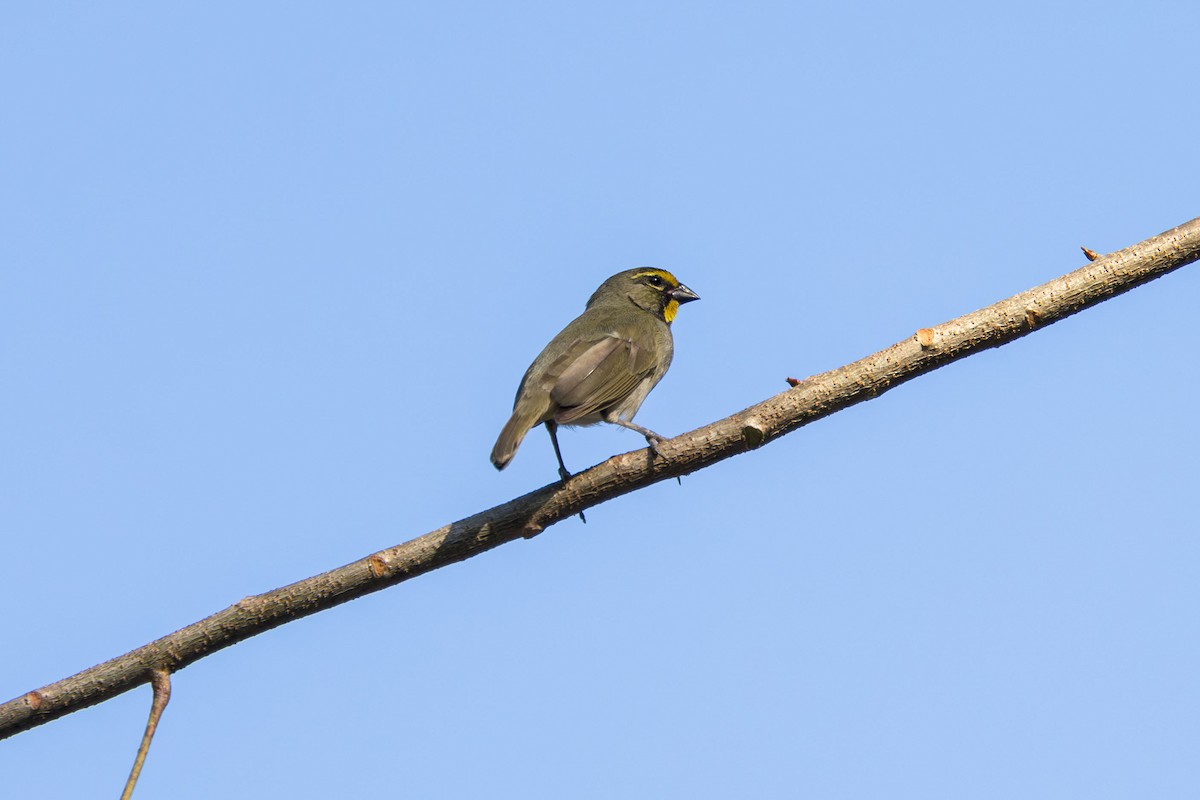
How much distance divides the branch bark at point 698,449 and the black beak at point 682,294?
17.7 ft

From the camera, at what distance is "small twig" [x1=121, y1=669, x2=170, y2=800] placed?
4.22 m

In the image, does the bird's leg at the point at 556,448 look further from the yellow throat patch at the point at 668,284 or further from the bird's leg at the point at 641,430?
the yellow throat patch at the point at 668,284

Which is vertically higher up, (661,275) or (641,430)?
(661,275)

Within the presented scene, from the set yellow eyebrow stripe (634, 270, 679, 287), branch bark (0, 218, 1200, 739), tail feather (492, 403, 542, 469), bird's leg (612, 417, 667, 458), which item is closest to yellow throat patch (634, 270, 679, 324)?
yellow eyebrow stripe (634, 270, 679, 287)

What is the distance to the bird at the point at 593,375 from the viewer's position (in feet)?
25.7

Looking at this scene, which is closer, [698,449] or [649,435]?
[698,449]

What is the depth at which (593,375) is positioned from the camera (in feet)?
27.3

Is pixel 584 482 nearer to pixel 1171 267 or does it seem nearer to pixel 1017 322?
pixel 1017 322

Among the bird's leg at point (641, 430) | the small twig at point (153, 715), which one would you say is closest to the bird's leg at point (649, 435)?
the bird's leg at point (641, 430)

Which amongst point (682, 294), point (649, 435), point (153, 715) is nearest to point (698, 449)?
point (649, 435)

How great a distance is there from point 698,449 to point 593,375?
2.83 metres

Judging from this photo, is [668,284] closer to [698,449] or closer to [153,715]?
[698,449]

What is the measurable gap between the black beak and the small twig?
6694 millimetres

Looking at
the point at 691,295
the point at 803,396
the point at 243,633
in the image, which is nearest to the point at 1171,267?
the point at 803,396
